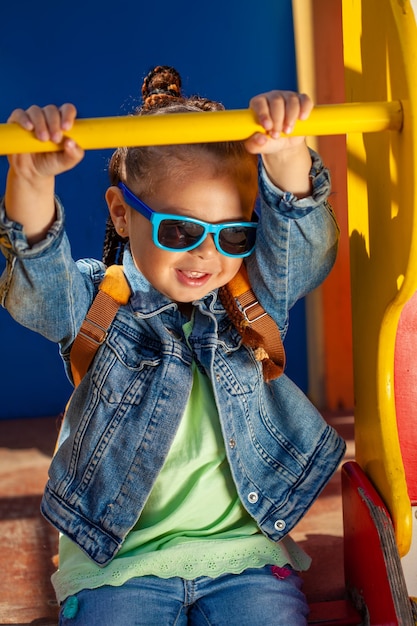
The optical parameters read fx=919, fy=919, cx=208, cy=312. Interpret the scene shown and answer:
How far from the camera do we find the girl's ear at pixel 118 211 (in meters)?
1.62

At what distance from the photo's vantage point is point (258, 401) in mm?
1613

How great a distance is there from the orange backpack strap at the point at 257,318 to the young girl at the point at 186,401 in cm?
2

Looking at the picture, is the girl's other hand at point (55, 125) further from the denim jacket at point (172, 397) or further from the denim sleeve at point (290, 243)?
the denim sleeve at point (290, 243)

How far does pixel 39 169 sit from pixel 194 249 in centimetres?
29

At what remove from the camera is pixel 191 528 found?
1.55 metres

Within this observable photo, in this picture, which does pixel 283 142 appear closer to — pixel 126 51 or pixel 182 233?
pixel 182 233

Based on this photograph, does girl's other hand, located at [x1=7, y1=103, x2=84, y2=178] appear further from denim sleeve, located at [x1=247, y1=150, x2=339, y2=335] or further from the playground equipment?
denim sleeve, located at [x1=247, y1=150, x2=339, y2=335]

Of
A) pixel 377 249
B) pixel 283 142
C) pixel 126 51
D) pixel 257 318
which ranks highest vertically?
pixel 126 51

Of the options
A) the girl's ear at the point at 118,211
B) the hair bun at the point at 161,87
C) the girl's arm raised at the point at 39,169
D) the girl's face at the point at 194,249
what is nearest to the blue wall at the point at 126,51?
the hair bun at the point at 161,87

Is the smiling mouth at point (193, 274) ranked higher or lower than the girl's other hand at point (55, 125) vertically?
lower

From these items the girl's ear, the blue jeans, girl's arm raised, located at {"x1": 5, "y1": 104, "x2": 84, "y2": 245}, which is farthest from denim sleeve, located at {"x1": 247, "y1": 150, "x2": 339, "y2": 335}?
the blue jeans

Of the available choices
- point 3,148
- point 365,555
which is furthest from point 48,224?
point 365,555

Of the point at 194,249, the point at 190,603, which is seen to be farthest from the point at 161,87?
the point at 190,603

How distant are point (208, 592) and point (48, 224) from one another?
65cm
